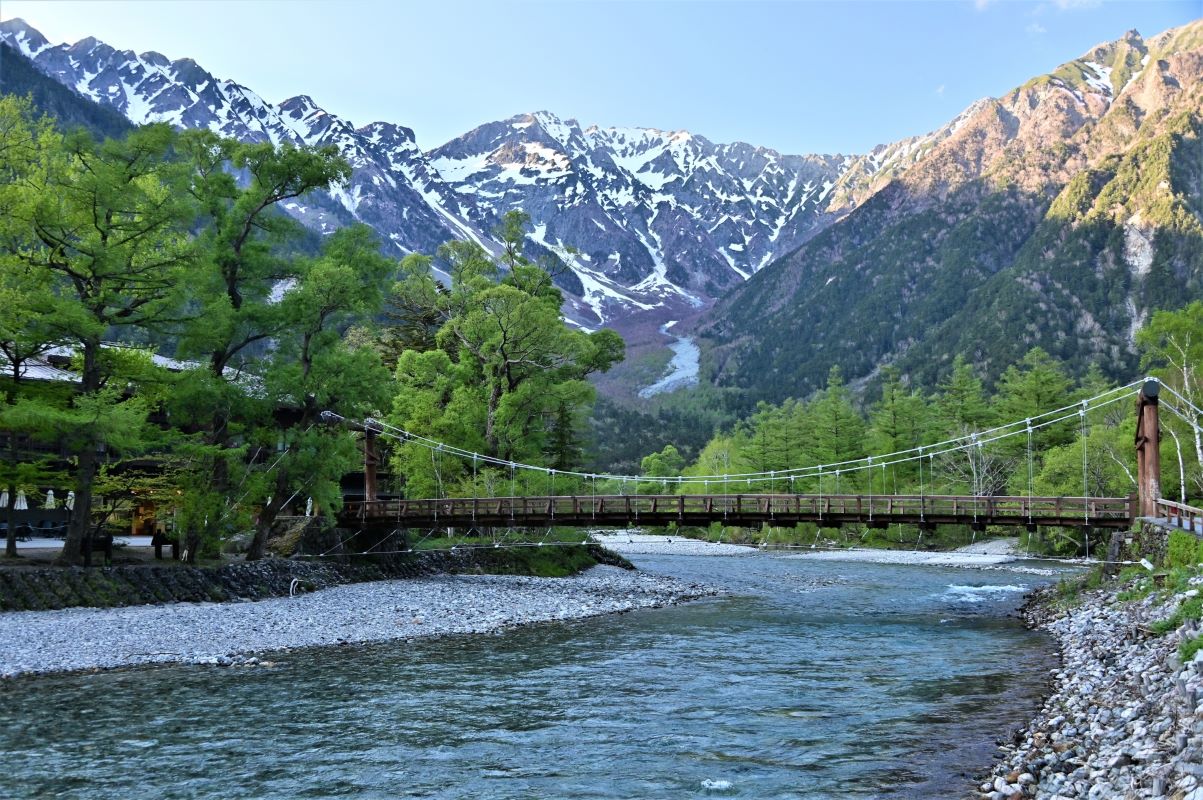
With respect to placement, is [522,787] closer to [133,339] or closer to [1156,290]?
[133,339]

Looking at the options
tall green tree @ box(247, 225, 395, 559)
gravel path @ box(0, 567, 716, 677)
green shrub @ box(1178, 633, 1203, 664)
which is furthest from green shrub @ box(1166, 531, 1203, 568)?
tall green tree @ box(247, 225, 395, 559)

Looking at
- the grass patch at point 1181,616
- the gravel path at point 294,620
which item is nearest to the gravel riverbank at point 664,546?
the gravel path at point 294,620

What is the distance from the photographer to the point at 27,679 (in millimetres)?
14422

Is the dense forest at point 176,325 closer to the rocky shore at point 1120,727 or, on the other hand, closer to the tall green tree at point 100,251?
the tall green tree at point 100,251

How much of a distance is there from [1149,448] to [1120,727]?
16987mm

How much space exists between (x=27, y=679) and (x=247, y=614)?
7105 millimetres

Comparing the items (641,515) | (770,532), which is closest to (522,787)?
(641,515)

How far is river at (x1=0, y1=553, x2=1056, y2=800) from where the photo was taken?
9711 millimetres

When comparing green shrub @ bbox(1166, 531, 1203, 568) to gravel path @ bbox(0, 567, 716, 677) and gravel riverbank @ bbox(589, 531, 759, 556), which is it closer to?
gravel path @ bbox(0, 567, 716, 677)

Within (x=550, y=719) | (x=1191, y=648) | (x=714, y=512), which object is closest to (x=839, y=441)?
(x=714, y=512)

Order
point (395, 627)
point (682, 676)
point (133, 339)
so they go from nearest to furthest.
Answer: point (682, 676), point (395, 627), point (133, 339)

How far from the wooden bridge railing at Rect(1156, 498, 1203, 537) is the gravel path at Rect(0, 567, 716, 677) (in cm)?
1416

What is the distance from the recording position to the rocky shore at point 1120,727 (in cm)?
753

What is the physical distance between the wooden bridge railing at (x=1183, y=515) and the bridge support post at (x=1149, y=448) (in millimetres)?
390
